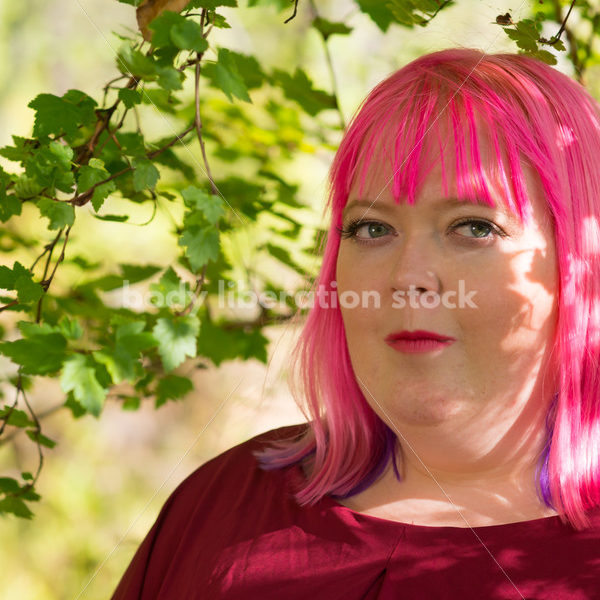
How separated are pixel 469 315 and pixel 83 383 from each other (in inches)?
18.2

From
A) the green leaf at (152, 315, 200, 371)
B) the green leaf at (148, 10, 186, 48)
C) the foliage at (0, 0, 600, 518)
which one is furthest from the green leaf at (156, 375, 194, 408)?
the green leaf at (148, 10, 186, 48)

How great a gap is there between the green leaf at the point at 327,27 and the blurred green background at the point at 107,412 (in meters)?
0.81

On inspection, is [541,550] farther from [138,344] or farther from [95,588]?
[95,588]

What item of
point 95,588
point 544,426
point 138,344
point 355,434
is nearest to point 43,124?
point 138,344

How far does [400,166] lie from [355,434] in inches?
17.5

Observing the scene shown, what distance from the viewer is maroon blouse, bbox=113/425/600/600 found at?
38.9 inches

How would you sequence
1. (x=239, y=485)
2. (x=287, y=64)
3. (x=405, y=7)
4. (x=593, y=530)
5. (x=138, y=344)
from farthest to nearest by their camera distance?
(x=287, y=64) → (x=239, y=485) → (x=405, y=7) → (x=593, y=530) → (x=138, y=344)

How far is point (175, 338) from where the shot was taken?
956 millimetres

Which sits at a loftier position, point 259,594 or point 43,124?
point 43,124

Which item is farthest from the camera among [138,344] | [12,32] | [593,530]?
[12,32]

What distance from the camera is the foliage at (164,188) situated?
3.10ft

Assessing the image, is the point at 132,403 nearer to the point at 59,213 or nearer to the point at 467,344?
the point at 59,213

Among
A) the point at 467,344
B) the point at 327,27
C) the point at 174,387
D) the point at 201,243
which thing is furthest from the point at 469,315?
the point at 174,387

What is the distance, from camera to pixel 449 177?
3.42 ft
